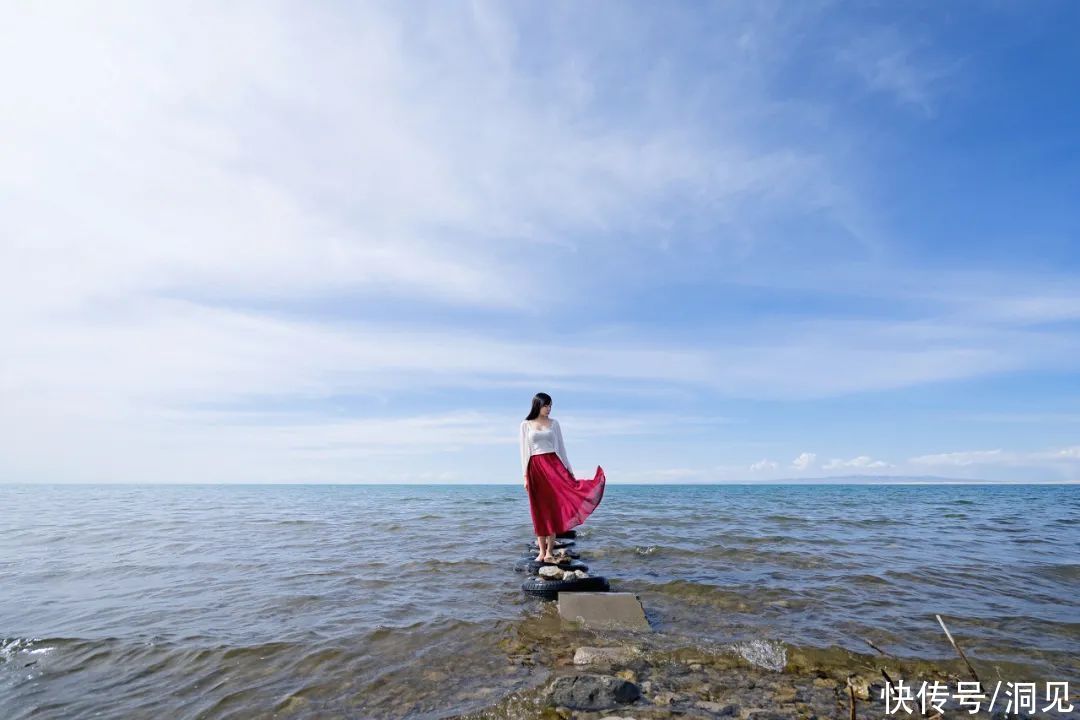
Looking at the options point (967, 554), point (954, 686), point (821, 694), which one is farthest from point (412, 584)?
point (967, 554)

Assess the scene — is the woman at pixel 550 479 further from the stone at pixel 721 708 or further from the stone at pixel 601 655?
the stone at pixel 721 708

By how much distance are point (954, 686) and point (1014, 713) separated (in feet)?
1.97

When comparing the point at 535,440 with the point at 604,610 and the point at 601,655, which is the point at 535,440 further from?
the point at 601,655

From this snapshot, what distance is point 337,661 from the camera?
5.52 metres

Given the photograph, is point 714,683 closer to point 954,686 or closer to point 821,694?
point 821,694

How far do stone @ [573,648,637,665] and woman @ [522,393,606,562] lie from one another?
3060 millimetres

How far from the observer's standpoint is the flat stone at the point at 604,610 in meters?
6.54

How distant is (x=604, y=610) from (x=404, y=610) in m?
2.83

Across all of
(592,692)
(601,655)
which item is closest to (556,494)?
Result: (601,655)

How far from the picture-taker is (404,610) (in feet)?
24.3

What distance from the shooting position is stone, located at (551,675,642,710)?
4254mm

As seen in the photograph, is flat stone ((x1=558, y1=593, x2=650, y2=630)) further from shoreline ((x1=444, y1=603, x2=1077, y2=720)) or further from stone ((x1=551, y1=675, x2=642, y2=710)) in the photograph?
stone ((x1=551, y1=675, x2=642, y2=710))

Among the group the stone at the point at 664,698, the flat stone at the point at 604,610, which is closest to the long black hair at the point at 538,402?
the flat stone at the point at 604,610

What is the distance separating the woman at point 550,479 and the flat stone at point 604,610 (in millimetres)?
1691
